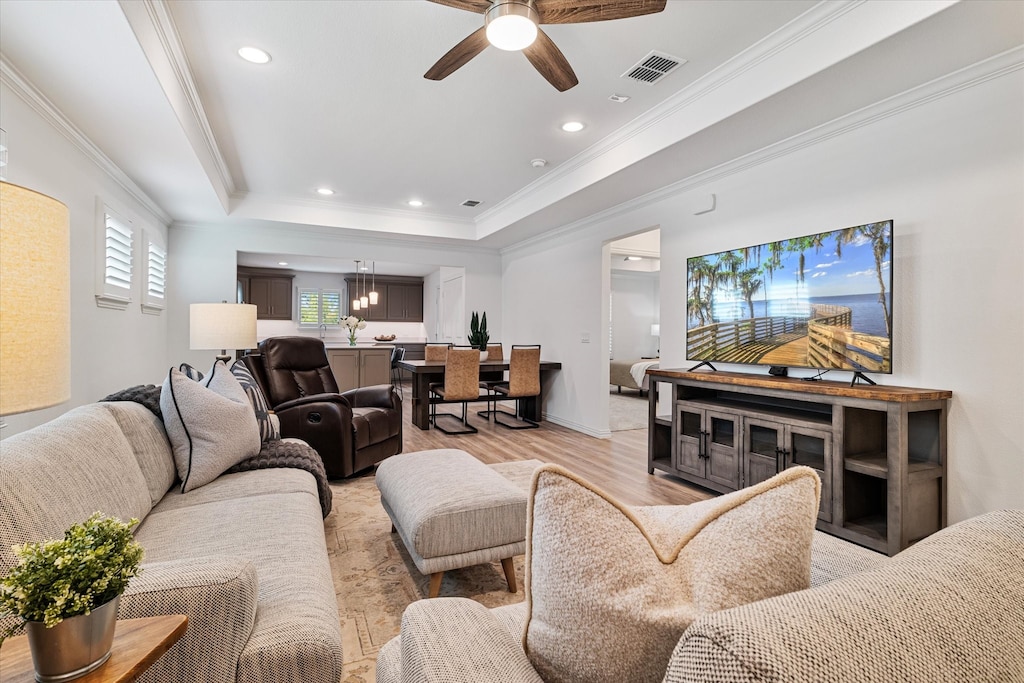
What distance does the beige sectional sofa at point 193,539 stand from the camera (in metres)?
0.99

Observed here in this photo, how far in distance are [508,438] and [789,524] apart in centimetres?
477

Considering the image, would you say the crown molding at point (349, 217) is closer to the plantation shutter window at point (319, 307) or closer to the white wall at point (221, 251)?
the white wall at point (221, 251)

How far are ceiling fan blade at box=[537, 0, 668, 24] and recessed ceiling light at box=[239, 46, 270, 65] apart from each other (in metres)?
1.71

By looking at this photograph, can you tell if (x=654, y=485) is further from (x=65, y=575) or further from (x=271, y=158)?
(x=271, y=158)

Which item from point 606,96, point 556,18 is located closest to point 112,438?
point 556,18

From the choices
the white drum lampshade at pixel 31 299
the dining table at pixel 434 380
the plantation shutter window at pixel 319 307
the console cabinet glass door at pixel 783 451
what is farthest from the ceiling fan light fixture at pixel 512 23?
the plantation shutter window at pixel 319 307

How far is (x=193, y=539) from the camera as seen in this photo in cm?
154

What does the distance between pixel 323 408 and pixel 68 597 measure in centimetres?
287

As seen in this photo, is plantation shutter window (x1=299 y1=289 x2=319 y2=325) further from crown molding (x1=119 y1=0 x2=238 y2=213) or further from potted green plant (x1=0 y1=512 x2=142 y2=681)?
potted green plant (x1=0 y1=512 x2=142 y2=681)

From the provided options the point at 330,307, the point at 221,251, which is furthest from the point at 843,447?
the point at 330,307

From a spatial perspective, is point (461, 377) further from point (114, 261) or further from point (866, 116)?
point (866, 116)

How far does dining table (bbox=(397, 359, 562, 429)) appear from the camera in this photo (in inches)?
225

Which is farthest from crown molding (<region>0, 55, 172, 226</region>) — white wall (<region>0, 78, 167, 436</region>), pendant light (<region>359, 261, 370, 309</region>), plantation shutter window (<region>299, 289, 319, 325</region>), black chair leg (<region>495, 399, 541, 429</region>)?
plantation shutter window (<region>299, 289, 319, 325</region>)

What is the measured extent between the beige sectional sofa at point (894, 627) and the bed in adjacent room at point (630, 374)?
763 centimetres
